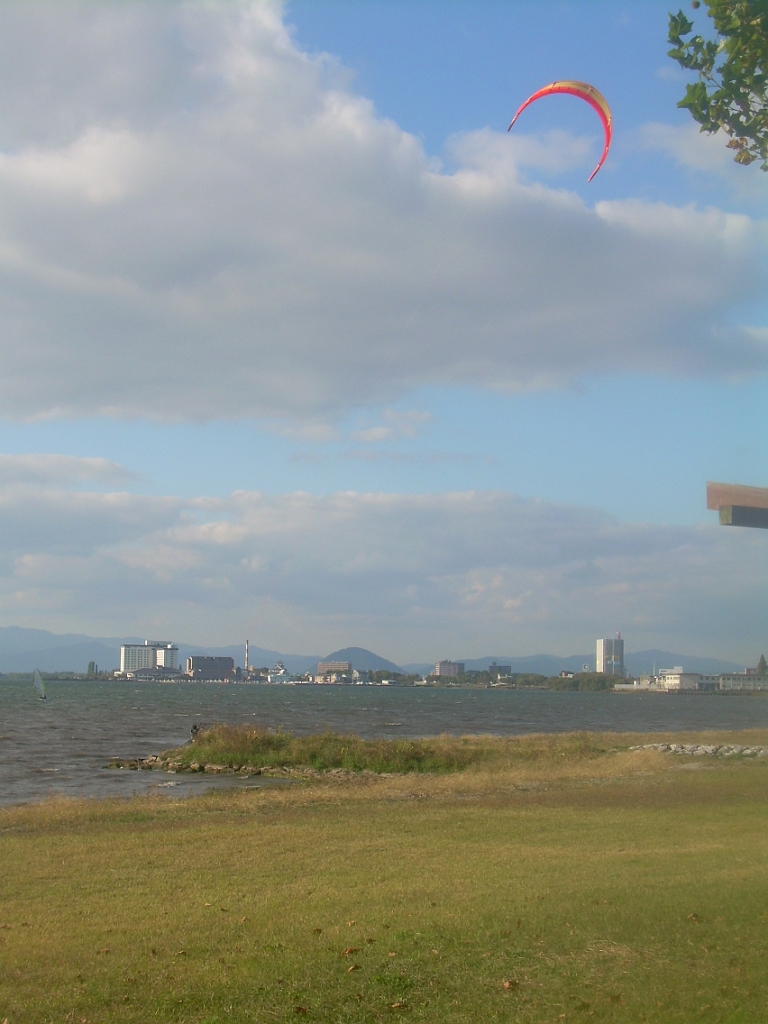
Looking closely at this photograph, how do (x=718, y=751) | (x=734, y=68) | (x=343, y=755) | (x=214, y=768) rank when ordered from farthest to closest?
(x=718, y=751)
(x=214, y=768)
(x=343, y=755)
(x=734, y=68)

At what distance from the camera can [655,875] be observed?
11.8m

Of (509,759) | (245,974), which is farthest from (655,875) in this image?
(509,759)

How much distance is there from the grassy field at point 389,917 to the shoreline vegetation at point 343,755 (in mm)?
17577

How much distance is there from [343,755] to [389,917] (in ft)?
95.3

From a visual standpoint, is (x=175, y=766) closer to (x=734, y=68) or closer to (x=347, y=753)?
(x=347, y=753)

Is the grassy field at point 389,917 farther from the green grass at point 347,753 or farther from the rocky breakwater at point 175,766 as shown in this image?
the rocky breakwater at point 175,766

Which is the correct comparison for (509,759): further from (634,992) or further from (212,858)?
(634,992)

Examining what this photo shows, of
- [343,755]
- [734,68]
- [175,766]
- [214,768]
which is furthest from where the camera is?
[175,766]

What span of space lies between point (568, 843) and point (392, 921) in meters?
6.06

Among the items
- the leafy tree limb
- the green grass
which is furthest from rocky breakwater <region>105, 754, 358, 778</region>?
the leafy tree limb

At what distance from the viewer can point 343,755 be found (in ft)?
125

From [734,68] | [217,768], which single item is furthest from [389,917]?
[217,768]

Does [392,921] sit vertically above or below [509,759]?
above

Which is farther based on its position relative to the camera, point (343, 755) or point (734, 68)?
point (343, 755)
